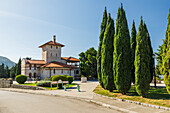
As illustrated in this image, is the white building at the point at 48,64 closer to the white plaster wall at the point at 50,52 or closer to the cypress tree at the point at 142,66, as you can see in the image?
the white plaster wall at the point at 50,52

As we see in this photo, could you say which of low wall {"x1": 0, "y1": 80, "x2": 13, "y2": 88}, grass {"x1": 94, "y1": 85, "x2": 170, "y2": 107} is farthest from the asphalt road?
low wall {"x1": 0, "y1": 80, "x2": 13, "y2": 88}

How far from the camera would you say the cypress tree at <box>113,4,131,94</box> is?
46.2 feet

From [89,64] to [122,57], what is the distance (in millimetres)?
33960

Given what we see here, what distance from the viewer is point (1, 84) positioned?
103 feet

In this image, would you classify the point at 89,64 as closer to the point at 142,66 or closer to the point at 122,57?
the point at 122,57

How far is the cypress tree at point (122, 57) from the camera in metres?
14.1

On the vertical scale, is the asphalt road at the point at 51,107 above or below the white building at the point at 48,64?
below

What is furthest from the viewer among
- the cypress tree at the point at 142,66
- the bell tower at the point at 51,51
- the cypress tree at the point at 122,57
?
the bell tower at the point at 51,51

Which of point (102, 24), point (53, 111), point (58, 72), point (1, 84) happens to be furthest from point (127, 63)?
point (58, 72)

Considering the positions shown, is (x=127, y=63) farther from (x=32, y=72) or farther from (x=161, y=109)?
(x=32, y=72)

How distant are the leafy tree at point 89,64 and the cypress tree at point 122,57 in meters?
31.9

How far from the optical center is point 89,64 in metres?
48.1

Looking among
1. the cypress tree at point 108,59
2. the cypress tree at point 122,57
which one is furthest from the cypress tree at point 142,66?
the cypress tree at point 108,59

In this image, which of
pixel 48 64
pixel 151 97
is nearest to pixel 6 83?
pixel 48 64
